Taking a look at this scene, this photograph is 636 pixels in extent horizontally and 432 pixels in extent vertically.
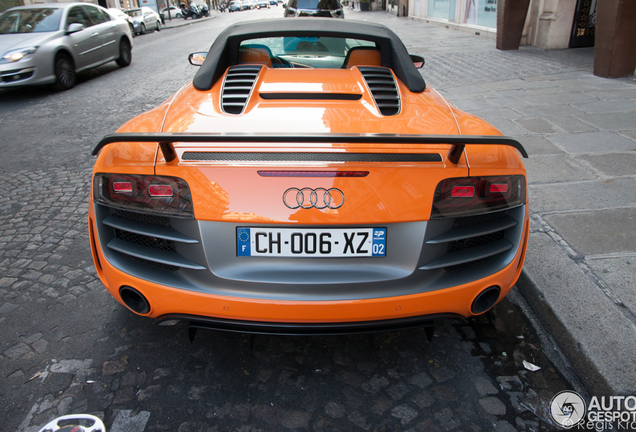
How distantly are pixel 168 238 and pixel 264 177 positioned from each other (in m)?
0.45

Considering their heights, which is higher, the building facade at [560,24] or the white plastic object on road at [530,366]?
the building facade at [560,24]

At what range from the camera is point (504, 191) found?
1.82 meters

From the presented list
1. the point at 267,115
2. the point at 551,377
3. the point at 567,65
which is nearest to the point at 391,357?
the point at 551,377

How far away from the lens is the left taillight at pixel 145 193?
1.69m

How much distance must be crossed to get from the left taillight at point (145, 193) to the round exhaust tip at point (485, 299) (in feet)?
3.84

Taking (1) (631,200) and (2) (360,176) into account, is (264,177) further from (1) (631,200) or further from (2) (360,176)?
(1) (631,200)

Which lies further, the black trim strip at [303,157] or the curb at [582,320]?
the curb at [582,320]

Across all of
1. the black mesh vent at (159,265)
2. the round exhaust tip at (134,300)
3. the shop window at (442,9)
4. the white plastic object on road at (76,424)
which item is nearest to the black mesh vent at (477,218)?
the black mesh vent at (159,265)

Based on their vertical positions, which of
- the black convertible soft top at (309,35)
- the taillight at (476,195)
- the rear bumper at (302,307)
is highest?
the black convertible soft top at (309,35)

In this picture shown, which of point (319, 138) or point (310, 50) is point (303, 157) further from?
point (310, 50)

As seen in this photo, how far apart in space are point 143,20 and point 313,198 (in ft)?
89.1

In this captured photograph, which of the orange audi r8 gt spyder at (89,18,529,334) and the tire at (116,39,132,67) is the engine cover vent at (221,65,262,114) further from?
the tire at (116,39,132,67)

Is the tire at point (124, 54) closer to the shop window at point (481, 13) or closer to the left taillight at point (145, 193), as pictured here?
the shop window at point (481, 13)

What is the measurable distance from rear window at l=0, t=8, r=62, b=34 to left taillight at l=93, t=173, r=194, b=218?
30.1 ft
